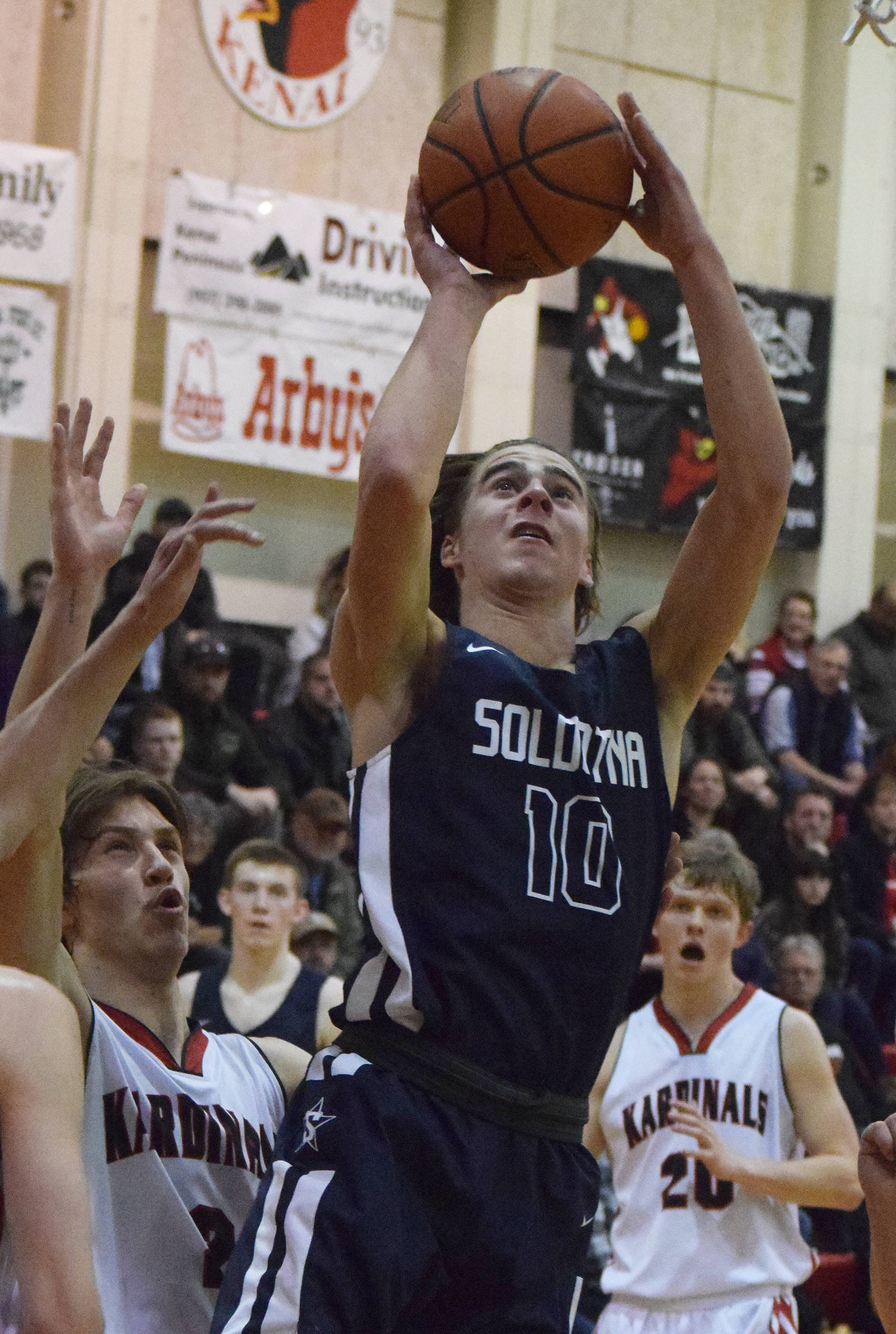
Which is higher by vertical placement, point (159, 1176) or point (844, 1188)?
point (159, 1176)

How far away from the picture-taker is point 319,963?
26.8ft

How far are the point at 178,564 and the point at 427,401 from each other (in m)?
0.57

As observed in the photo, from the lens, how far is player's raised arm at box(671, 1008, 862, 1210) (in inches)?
223

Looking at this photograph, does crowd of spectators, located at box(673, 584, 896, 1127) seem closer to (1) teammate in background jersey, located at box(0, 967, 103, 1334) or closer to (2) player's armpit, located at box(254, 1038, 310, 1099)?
(2) player's armpit, located at box(254, 1038, 310, 1099)

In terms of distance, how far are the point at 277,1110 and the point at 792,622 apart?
931 centimetres

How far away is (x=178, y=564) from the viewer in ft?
11.1

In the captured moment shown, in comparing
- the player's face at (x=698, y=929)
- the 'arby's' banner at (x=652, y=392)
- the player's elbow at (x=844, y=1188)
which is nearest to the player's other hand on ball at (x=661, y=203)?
the player's face at (x=698, y=929)

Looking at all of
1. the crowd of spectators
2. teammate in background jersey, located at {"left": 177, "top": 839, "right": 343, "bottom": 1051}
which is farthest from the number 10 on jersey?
the crowd of spectators

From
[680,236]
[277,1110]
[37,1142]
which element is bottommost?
[277,1110]

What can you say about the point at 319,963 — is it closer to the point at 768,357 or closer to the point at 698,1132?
the point at 698,1132

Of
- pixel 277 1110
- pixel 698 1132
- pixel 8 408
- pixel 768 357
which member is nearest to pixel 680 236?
pixel 277 1110

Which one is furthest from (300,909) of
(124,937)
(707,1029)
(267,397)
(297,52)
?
(297,52)

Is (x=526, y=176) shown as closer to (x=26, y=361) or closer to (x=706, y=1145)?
(x=706, y=1145)

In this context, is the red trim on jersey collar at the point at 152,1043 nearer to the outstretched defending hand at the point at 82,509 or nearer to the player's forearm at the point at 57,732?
the player's forearm at the point at 57,732
